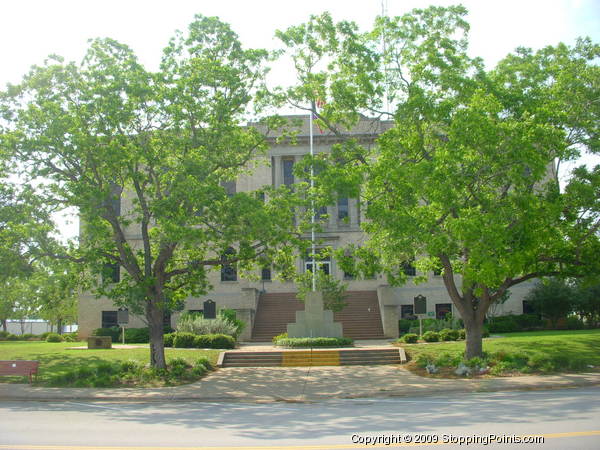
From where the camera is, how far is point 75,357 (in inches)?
1127

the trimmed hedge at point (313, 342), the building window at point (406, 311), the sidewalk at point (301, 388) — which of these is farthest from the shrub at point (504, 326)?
the sidewalk at point (301, 388)

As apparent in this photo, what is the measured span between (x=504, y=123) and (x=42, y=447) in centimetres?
1619

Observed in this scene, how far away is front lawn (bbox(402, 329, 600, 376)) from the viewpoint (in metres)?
21.9

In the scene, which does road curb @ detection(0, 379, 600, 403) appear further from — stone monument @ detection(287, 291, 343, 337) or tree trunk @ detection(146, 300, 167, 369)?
stone monument @ detection(287, 291, 343, 337)

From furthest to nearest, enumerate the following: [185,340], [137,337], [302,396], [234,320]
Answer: [137,337] → [234,320] → [185,340] → [302,396]

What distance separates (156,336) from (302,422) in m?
11.6

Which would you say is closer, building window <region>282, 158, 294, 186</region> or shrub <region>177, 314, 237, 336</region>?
shrub <region>177, 314, 237, 336</region>

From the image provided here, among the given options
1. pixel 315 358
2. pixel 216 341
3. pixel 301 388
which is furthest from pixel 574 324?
pixel 301 388

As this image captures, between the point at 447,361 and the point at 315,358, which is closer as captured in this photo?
the point at 447,361

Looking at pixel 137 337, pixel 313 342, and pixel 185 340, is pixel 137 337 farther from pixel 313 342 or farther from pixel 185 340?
pixel 313 342

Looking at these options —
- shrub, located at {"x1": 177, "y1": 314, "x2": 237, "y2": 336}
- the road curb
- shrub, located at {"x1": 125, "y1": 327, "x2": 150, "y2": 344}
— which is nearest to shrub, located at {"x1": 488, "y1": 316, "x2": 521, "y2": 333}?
shrub, located at {"x1": 177, "y1": 314, "x2": 237, "y2": 336}

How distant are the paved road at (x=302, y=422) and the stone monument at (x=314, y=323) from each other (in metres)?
15.0

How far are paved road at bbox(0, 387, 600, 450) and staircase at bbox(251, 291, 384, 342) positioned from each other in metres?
21.3

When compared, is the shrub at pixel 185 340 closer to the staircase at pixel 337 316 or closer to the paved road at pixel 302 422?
the staircase at pixel 337 316
